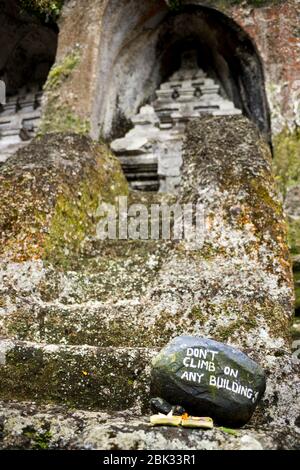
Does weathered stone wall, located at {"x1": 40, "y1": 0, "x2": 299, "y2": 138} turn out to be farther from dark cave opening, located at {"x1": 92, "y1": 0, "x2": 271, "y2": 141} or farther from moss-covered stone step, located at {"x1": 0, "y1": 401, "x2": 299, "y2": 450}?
moss-covered stone step, located at {"x1": 0, "y1": 401, "x2": 299, "y2": 450}

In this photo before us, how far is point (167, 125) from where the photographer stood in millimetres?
6207

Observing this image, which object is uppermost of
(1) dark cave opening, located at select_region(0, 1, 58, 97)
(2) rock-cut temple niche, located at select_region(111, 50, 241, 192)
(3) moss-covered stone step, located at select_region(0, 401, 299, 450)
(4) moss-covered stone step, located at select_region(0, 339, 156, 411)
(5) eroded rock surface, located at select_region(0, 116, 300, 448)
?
(1) dark cave opening, located at select_region(0, 1, 58, 97)

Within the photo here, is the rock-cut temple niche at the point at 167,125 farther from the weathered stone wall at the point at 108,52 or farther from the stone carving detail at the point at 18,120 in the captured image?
the stone carving detail at the point at 18,120

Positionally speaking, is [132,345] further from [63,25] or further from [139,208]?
[63,25]

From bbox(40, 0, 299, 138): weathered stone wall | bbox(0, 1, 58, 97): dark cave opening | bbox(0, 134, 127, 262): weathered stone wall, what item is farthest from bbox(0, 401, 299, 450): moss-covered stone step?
bbox(0, 1, 58, 97): dark cave opening

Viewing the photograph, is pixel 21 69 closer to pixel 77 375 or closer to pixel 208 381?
pixel 77 375

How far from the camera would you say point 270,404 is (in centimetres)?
225

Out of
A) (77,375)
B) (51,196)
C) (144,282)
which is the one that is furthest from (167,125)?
(77,375)

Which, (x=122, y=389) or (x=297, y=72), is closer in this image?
(x=122, y=389)

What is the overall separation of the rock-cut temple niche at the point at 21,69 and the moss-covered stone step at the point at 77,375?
4789 millimetres

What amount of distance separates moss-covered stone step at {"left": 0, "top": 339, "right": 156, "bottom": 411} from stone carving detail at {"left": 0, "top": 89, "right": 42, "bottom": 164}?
4.57 m

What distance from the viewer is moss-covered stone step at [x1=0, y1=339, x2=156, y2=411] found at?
2.27 m
